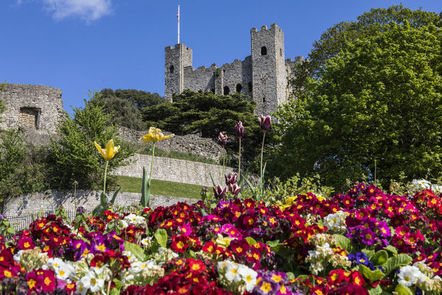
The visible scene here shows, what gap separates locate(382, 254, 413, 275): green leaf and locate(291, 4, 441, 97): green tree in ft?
63.1

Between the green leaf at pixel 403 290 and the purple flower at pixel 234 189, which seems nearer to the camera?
the green leaf at pixel 403 290

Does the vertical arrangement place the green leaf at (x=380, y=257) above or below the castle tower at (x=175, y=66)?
below

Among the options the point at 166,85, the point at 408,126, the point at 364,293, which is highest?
the point at 166,85

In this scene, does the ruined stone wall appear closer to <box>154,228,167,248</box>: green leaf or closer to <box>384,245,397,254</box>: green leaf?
<box>154,228,167,248</box>: green leaf

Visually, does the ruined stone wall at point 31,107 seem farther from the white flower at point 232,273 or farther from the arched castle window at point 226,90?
the arched castle window at point 226,90

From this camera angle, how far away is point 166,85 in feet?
153

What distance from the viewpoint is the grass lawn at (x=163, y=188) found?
16250 mm

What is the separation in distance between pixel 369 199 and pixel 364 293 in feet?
7.15

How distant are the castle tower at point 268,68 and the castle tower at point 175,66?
331 inches

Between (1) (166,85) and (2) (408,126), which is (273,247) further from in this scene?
(1) (166,85)

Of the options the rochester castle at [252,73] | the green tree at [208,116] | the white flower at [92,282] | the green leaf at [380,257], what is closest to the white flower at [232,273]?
the white flower at [92,282]

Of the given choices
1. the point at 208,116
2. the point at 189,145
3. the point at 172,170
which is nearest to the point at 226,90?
the point at 208,116

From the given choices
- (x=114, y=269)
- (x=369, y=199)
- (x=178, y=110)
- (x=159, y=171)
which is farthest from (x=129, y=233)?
(x=178, y=110)

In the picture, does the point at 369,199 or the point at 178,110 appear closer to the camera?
the point at 369,199
